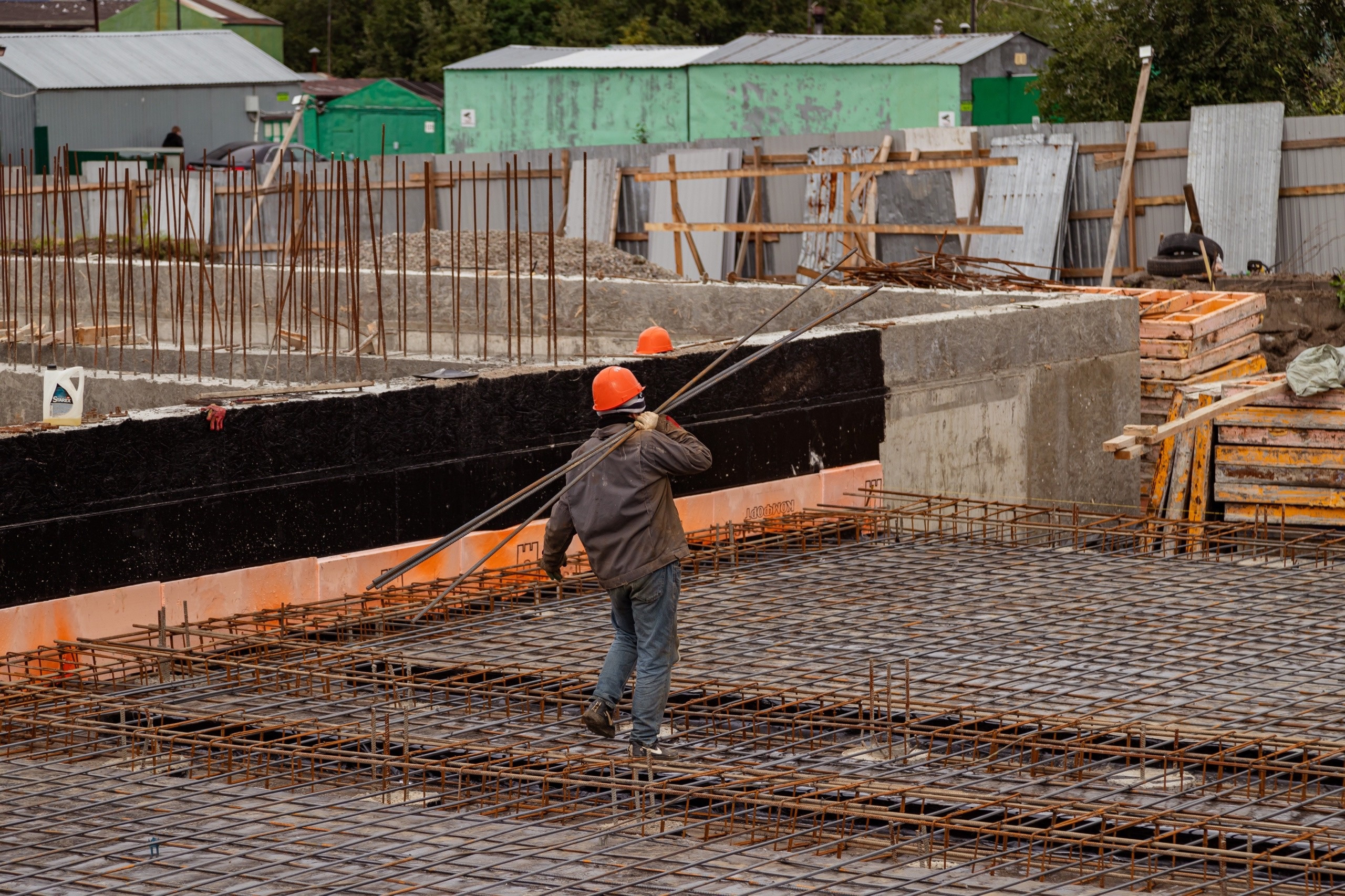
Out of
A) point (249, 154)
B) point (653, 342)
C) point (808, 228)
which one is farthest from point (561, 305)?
point (249, 154)

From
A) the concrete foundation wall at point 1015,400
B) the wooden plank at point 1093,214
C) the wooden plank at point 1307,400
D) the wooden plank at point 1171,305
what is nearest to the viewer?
the concrete foundation wall at point 1015,400

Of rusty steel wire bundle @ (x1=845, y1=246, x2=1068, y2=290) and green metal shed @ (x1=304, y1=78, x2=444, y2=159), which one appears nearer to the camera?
rusty steel wire bundle @ (x1=845, y1=246, x2=1068, y2=290)

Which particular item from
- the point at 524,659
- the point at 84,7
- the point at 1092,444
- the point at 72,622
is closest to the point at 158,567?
the point at 72,622

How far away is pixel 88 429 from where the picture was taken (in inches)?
287

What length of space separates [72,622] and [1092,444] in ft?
22.8

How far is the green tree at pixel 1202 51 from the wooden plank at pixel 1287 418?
36.2 ft

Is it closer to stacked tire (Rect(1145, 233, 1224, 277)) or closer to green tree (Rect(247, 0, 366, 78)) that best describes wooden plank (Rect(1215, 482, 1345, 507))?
stacked tire (Rect(1145, 233, 1224, 277))

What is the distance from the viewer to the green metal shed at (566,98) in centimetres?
3209

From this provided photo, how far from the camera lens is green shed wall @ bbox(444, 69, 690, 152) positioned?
32.1 metres

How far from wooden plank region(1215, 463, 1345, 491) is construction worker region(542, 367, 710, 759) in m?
6.17

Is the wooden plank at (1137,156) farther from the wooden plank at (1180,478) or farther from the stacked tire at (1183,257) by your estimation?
the wooden plank at (1180,478)

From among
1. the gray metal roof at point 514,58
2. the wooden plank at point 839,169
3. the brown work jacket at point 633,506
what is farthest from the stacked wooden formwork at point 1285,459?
the gray metal roof at point 514,58

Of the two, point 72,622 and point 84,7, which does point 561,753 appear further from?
point 84,7

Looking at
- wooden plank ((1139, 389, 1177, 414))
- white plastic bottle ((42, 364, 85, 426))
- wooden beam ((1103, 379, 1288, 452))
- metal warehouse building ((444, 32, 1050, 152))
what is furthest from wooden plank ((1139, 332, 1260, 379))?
metal warehouse building ((444, 32, 1050, 152))
